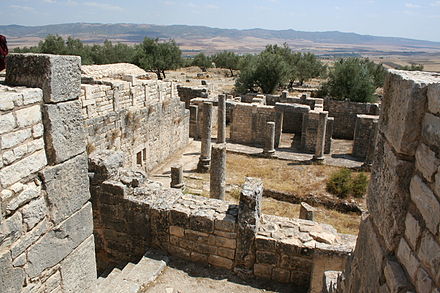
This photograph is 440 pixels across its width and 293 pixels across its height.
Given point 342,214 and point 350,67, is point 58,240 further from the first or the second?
point 350,67

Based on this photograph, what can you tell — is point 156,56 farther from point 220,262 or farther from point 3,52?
point 3,52

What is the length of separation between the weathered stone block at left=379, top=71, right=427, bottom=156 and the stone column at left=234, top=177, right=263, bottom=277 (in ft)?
Result: 10.4

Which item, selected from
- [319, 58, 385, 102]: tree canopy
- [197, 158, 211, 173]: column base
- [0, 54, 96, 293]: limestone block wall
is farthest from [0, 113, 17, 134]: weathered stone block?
[319, 58, 385, 102]: tree canopy

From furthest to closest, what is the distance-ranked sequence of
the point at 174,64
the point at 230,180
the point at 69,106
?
the point at 174,64
the point at 230,180
the point at 69,106

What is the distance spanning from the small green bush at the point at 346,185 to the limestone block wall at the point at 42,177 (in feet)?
33.3

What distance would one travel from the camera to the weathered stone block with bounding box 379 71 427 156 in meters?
2.01

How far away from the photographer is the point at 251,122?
1848 centimetres

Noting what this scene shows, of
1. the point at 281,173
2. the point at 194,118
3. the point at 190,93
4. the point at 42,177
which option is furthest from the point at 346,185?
the point at 190,93

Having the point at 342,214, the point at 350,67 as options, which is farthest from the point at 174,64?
the point at 342,214

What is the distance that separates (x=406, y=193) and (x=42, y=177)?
10.00ft

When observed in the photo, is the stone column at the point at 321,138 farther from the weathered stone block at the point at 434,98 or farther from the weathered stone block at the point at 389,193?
the weathered stone block at the point at 434,98

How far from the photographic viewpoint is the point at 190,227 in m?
5.68

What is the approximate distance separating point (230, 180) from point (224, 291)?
808cm

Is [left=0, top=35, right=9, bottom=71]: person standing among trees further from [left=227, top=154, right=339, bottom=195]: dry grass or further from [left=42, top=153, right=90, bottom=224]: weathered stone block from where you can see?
[left=227, top=154, right=339, bottom=195]: dry grass
